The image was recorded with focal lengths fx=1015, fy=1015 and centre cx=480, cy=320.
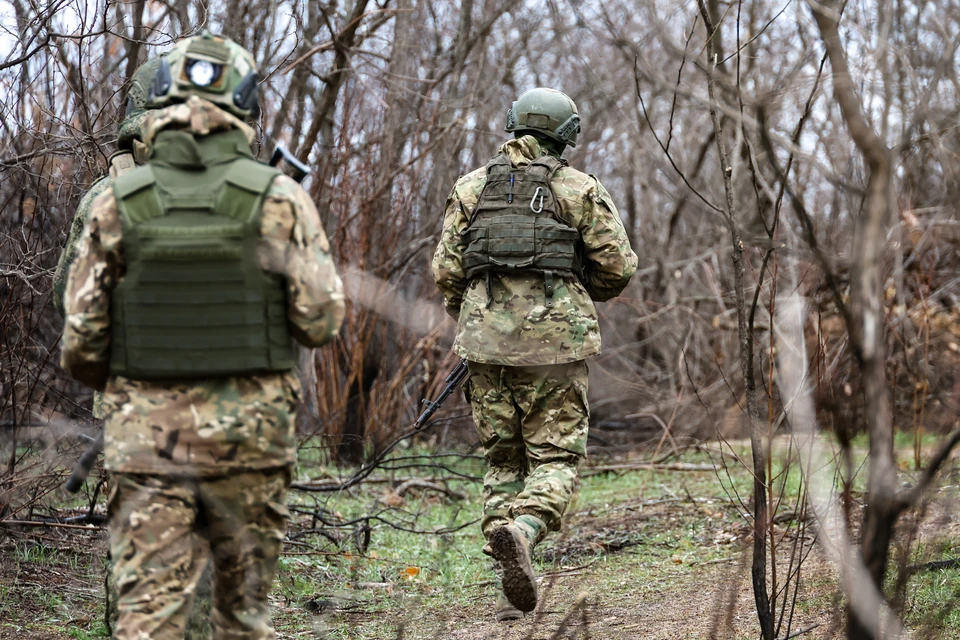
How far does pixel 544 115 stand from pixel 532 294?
882 mm

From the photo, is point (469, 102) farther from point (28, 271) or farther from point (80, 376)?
point (80, 376)

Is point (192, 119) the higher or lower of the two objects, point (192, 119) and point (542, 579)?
the higher

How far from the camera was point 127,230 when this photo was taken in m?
2.72

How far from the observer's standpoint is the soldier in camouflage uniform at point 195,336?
2.72 m

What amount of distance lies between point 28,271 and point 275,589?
6.62ft

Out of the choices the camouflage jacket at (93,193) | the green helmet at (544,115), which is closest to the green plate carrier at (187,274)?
the camouflage jacket at (93,193)

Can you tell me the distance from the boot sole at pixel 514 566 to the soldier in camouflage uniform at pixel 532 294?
526 millimetres

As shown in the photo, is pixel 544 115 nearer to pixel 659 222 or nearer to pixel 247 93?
pixel 247 93

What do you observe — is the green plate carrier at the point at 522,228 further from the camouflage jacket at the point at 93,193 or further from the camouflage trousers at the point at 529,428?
the camouflage jacket at the point at 93,193

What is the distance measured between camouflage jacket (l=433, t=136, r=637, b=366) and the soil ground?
85 cm

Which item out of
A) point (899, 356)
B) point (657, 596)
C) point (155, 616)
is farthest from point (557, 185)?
point (899, 356)

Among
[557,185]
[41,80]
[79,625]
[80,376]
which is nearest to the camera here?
[80,376]

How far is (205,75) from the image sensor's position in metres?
2.85

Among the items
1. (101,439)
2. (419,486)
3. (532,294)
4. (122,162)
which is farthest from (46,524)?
(419,486)
